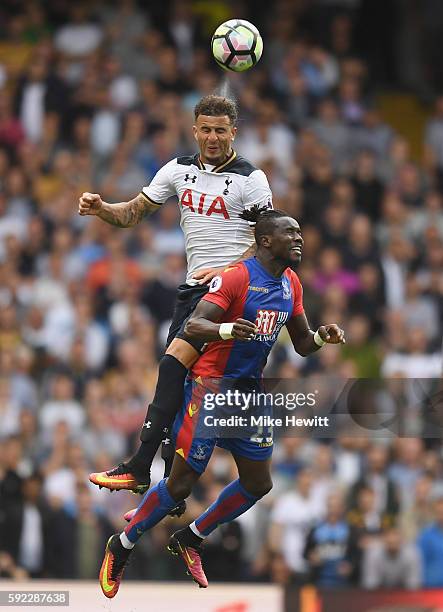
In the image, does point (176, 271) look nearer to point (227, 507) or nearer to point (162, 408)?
point (227, 507)

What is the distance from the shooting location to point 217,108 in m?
10.3

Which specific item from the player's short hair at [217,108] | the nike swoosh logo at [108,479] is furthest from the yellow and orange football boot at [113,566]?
the player's short hair at [217,108]

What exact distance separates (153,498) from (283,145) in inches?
363

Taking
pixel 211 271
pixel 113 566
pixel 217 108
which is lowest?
pixel 113 566

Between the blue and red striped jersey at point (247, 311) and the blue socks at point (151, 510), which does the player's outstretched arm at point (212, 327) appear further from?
the blue socks at point (151, 510)

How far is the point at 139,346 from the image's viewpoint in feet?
54.8

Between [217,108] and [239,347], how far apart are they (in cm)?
167

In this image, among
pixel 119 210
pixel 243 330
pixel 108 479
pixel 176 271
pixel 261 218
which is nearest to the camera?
pixel 243 330

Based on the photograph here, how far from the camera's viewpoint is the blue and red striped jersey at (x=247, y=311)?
1025 centimetres

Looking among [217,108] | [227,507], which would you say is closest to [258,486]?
[227,507]

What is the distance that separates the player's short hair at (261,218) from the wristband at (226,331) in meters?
0.82

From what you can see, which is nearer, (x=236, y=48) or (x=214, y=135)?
(x=214, y=135)

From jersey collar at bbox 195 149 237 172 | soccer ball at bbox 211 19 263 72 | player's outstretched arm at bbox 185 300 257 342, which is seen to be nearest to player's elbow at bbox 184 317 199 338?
player's outstretched arm at bbox 185 300 257 342

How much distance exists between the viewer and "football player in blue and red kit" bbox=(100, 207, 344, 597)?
10.3 meters
